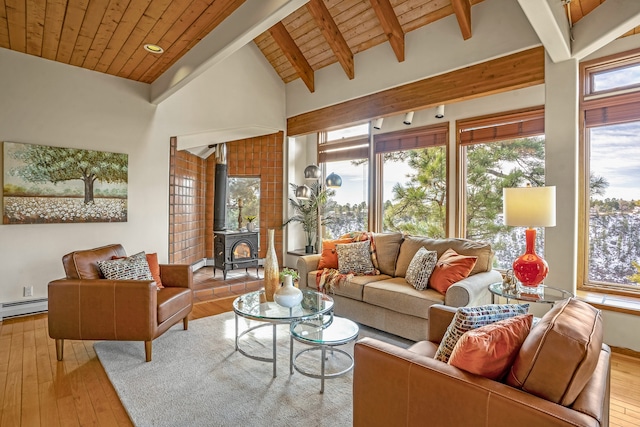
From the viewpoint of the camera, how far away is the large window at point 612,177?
10.7ft

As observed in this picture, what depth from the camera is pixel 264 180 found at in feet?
20.4

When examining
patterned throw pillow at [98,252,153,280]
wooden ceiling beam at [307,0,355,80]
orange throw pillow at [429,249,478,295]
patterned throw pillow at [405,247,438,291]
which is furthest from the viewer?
wooden ceiling beam at [307,0,355,80]

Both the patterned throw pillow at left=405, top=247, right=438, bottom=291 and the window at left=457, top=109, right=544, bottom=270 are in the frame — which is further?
the window at left=457, top=109, right=544, bottom=270

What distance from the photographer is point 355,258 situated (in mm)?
3906

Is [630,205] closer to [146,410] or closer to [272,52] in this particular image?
[146,410]

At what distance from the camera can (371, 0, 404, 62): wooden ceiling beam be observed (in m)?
3.99

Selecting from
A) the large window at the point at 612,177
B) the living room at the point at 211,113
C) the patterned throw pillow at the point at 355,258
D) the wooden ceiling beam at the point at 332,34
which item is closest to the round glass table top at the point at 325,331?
the patterned throw pillow at the point at 355,258

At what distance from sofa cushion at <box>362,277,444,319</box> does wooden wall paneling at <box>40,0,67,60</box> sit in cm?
362

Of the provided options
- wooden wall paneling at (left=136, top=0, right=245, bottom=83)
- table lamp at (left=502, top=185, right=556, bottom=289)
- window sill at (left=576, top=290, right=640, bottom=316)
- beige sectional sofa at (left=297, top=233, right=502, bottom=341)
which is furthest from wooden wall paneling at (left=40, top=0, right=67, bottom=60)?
window sill at (left=576, top=290, right=640, bottom=316)

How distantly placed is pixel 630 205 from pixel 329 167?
13.8 ft

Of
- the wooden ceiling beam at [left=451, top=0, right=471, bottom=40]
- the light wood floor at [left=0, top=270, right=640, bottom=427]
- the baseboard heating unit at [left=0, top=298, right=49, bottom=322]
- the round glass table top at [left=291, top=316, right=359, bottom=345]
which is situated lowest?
the light wood floor at [left=0, top=270, right=640, bottom=427]

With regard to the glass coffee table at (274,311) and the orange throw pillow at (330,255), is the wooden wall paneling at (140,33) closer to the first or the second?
the glass coffee table at (274,311)

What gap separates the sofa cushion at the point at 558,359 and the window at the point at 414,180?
354 cm

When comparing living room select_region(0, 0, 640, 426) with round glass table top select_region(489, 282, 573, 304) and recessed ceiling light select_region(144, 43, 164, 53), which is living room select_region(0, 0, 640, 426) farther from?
recessed ceiling light select_region(144, 43, 164, 53)
